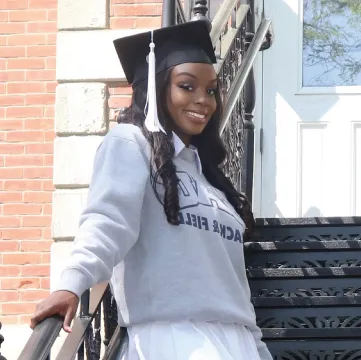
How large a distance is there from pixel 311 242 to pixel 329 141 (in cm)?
210

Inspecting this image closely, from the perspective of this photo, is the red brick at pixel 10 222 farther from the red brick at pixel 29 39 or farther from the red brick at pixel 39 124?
the red brick at pixel 29 39

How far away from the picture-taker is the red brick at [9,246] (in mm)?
6453

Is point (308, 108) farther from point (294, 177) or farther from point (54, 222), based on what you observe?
point (54, 222)

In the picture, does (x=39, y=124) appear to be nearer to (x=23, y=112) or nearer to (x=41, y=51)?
(x=23, y=112)

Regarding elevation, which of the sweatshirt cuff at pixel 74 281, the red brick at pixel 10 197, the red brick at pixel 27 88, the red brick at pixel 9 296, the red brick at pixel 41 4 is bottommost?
the red brick at pixel 9 296

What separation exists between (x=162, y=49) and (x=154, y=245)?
677mm

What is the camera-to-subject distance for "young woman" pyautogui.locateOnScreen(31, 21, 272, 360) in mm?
2814

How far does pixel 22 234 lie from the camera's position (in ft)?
21.2

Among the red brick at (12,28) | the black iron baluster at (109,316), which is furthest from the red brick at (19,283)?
the black iron baluster at (109,316)

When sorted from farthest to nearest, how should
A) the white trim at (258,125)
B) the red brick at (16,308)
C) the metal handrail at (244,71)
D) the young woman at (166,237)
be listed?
1. the white trim at (258,125)
2. the red brick at (16,308)
3. the metal handrail at (244,71)
4. the young woman at (166,237)

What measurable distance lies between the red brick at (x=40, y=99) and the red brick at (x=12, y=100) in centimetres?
3

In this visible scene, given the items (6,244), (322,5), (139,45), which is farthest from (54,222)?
(139,45)

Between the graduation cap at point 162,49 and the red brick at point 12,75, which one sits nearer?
the graduation cap at point 162,49

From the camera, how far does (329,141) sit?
701cm
